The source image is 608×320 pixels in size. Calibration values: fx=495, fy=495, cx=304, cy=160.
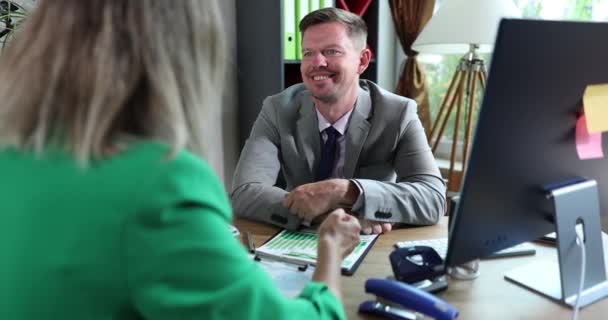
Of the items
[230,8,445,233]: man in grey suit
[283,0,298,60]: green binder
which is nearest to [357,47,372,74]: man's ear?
[230,8,445,233]: man in grey suit

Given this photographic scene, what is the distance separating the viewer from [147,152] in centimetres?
52

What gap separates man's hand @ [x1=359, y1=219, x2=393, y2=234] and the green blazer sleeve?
0.75 metres

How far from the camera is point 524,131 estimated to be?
773 mm

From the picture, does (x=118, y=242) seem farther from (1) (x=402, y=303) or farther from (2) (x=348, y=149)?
(2) (x=348, y=149)

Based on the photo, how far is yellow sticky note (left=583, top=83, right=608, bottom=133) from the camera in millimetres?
817

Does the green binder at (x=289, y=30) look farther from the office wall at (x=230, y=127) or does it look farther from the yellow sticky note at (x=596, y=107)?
the yellow sticky note at (x=596, y=107)

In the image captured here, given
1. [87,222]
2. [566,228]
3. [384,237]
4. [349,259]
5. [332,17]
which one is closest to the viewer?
[87,222]

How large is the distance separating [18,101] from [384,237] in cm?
91

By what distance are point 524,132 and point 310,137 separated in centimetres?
104

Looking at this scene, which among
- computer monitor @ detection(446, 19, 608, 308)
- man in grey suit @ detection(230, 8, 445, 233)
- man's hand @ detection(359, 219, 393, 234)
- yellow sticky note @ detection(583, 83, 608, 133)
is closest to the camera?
computer monitor @ detection(446, 19, 608, 308)

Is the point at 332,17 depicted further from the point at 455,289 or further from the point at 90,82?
the point at 90,82

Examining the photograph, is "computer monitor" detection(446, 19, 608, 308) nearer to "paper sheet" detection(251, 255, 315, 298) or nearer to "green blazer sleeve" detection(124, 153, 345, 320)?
"paper sheet" detection(251, 255, 315, 298)

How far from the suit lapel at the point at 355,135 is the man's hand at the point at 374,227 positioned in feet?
1.35

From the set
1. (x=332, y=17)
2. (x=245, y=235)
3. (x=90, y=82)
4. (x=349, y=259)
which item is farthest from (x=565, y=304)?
(x=332, y=17)
